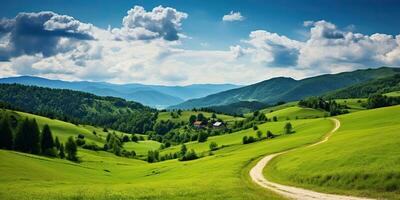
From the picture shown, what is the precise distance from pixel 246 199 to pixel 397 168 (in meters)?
17.6

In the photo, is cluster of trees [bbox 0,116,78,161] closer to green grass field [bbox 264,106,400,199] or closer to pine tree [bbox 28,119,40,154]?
pine tree [bbox 28,119,40,154]

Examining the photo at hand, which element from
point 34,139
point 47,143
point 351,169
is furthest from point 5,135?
point 351,169

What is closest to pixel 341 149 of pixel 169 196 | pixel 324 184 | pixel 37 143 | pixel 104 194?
pixel 324 184

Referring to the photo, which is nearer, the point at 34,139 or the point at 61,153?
the point at 34,139

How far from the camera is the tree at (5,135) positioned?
108562mm

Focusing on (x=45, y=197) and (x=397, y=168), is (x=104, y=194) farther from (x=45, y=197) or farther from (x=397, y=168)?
(x=397, y=168)

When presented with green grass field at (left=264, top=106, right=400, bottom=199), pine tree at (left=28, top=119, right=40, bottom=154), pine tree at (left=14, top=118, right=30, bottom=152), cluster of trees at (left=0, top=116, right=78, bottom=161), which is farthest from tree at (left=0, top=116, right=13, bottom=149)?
green grass field at (left=264, top=106, right=400, bottom=199)

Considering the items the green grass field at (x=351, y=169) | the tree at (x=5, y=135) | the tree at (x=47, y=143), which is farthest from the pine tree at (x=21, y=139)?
the green grass field at (x=351, y=169)

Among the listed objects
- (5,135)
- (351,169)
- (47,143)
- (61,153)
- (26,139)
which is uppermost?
(351,169)

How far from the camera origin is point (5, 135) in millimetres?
109312

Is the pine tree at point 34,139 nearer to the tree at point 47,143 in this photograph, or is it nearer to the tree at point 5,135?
the tree at point 47,143

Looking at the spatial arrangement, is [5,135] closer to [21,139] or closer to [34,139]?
[21,139]

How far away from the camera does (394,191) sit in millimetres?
37906

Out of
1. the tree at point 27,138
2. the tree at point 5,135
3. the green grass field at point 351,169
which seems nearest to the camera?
the green grass field at point 351,169
